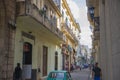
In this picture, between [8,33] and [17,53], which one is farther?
[17,53]

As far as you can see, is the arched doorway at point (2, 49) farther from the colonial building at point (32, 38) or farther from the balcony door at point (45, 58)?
the balcony door at point (45, 58)

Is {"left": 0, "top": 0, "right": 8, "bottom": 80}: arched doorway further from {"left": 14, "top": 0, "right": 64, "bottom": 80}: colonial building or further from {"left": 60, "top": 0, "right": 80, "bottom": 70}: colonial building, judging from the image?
{"left": 60, "top": 0, "right": 80, "bottom": 70}: colonial building

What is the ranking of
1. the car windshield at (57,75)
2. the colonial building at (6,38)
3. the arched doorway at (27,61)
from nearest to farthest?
the car windshield at (57,75) → the colonial building at (6,38) → the arched doorway at (27,61)

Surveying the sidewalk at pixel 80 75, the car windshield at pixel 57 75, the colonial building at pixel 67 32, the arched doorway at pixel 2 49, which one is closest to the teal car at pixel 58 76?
the car windshield at pixel 57 75

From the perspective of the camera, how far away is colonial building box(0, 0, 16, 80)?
1775cm

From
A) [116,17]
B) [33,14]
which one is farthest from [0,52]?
[116,17]

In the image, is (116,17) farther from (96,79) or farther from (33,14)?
(33,14)

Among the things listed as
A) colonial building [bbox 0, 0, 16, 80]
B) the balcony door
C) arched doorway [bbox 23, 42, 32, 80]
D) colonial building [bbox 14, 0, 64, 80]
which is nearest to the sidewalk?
the balcony door

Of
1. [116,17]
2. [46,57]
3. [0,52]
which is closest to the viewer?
[116,17]

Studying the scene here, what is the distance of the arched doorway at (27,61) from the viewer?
20994mm

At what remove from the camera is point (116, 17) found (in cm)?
975

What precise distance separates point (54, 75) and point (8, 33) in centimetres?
426

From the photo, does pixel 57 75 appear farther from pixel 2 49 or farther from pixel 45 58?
pixel 45 58

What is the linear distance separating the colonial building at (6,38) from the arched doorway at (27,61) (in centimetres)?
246
